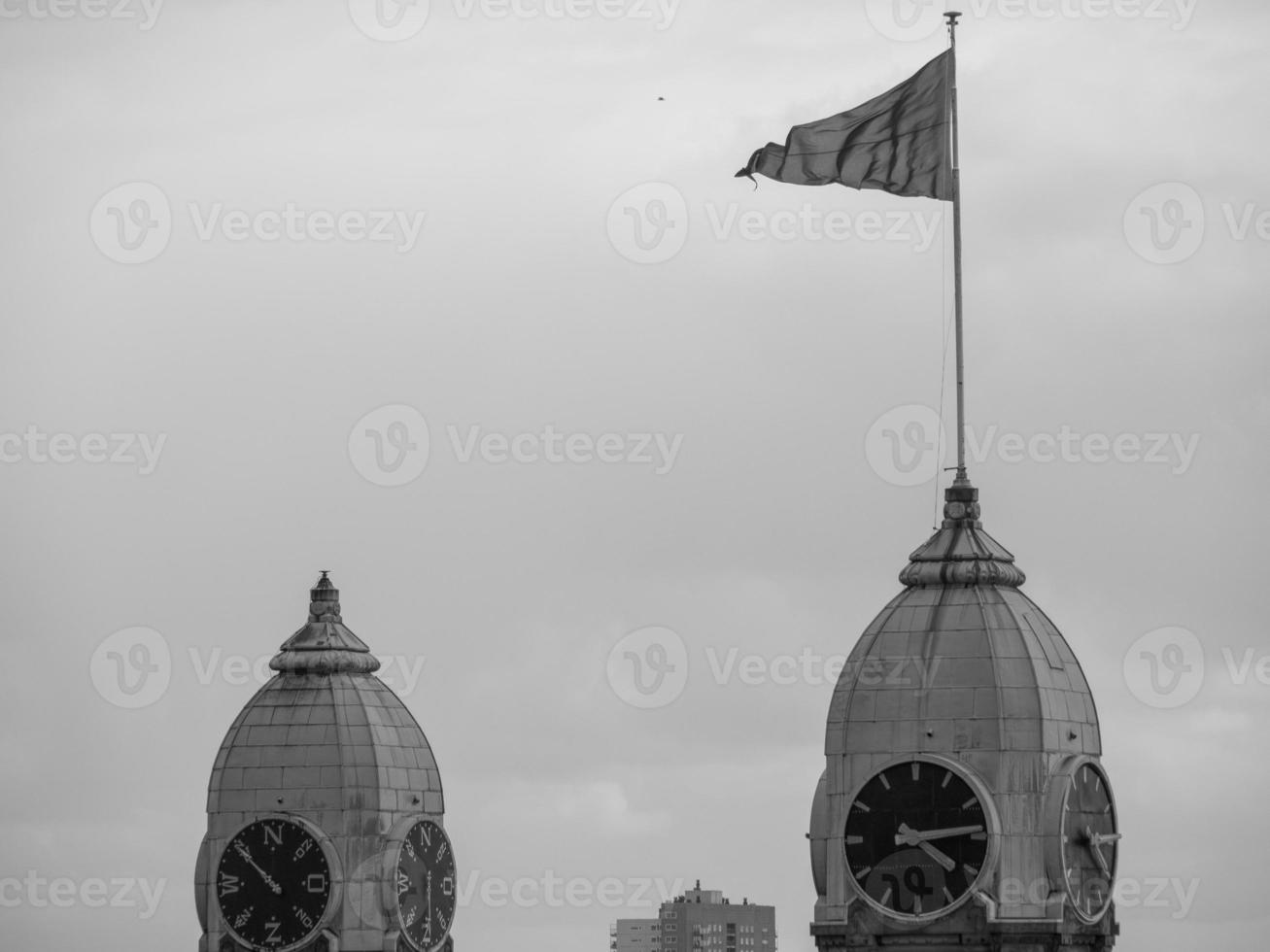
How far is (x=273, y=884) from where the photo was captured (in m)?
107

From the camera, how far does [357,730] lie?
108m

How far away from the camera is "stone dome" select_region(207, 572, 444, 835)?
107312 mm

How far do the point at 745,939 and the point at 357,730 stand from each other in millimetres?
41036

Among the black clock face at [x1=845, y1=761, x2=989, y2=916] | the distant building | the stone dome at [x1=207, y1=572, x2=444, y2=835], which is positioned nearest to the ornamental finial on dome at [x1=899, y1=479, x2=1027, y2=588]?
the black clock face at [x1=845, y1=761, x2=989, y2=916]

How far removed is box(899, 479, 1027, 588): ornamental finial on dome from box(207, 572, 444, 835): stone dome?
15.7 m

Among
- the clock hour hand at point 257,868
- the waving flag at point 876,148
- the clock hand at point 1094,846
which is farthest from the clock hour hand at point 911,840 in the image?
the clock hour hand at point 257,868

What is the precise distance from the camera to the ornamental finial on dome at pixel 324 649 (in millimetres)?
109250

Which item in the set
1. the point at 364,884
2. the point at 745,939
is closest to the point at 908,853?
the point at 364,884

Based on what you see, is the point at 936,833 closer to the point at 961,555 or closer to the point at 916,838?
the point at 916,838

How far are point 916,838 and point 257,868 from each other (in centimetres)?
1875

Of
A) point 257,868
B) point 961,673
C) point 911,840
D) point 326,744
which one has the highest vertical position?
point 326,744

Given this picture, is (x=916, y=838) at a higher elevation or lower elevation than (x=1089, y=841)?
lower

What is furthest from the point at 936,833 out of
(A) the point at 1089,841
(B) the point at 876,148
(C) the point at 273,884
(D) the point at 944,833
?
(C) the point at 273,884

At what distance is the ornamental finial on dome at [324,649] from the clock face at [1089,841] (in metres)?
20.9
